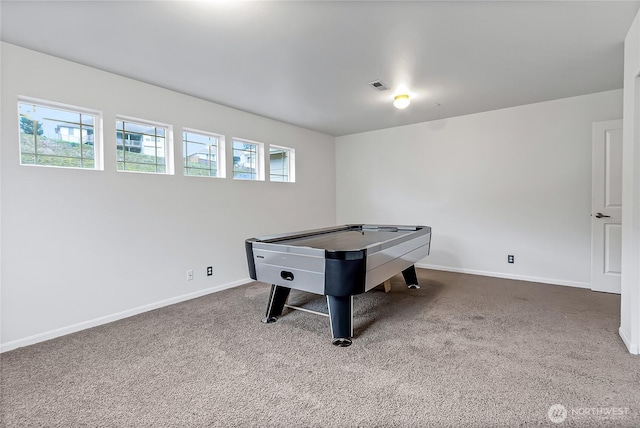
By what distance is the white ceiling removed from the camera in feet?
6.25

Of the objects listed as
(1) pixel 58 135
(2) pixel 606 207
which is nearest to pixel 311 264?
(1) pixel 58 135

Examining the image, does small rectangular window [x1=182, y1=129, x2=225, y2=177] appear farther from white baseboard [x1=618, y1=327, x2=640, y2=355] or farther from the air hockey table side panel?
white baseboard [x1=618, y1=327, x2=640, y2=355]

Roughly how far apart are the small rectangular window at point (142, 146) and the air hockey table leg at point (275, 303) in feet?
5.77

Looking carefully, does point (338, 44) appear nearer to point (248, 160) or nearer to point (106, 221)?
point (248, 160)

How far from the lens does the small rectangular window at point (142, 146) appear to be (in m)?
2.97

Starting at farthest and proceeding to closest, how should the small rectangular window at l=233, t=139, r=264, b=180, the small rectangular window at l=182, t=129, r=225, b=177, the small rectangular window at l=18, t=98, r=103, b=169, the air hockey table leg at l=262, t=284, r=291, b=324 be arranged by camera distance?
the small rectangular window at l=233, t=139, r=264, b=180
the small rectangular window at l=182, t=129, r=225, b=177
the air hockey table leg at l=262, t=284, r=291, b=324
the small rectangular window at l=18, t=98, r=103, b=169

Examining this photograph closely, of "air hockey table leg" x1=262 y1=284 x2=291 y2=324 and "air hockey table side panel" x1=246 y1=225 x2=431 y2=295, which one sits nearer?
"air hockey table side panel" x1=246 y1=225 x2=431 y2=295

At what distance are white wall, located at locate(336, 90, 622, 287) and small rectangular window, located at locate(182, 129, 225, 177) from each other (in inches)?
100

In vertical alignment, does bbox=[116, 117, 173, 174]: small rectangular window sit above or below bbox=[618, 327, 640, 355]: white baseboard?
above

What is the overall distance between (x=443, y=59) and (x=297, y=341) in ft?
8.46

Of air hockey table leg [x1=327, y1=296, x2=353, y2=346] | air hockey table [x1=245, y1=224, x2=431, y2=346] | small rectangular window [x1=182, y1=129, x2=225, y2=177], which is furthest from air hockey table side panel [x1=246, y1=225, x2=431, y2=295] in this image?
small rectangular window [x1=182, y1=129, x2=225, y2=177]

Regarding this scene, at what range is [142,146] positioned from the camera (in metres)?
3.14

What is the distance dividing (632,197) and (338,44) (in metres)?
2.34

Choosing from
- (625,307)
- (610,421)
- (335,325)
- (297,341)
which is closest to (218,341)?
(297,341)
